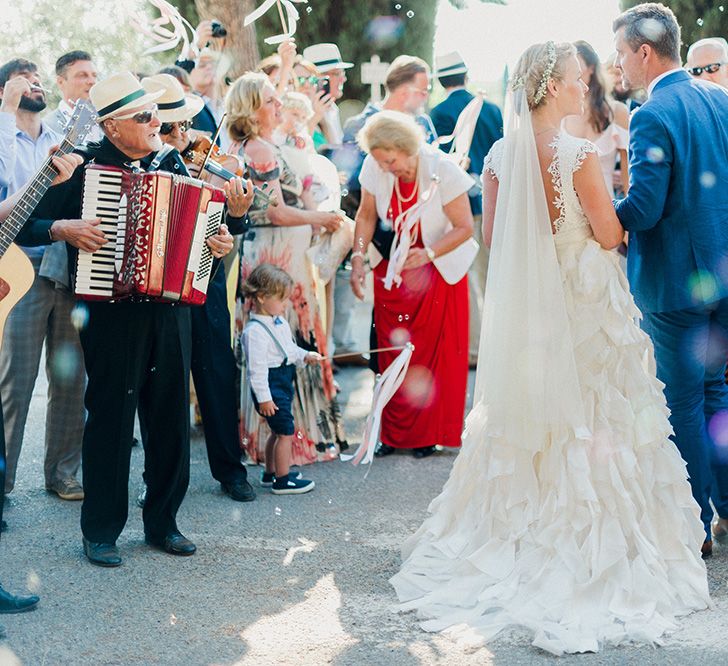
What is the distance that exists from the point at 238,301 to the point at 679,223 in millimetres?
2936

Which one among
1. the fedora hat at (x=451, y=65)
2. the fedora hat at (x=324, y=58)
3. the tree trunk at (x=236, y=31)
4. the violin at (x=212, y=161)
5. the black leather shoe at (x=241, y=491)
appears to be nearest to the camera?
the violin at (x=212, y=161)

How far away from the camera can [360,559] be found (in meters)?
5.17

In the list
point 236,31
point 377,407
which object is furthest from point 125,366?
point 236,31

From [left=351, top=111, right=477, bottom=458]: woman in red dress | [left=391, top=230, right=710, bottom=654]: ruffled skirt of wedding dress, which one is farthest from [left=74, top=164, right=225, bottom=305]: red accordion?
[left=351, top=111, right=477, bottom=458]: woman in red dress

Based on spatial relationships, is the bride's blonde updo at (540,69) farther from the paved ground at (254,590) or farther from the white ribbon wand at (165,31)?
the white ribbon wand at (165,31)

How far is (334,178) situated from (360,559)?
279 centimetres

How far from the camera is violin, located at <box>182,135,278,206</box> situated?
5473 millimetres

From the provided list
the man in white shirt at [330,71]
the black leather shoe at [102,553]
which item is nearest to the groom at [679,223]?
the black leather shoe at [102,553]

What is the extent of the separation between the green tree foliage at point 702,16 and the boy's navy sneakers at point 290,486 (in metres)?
15.8

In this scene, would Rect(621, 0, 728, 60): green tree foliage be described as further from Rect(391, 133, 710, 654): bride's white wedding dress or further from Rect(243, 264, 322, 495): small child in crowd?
Rect(391, 133, 710, 654): bride's white wedding dress

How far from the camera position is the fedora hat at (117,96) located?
191 inches

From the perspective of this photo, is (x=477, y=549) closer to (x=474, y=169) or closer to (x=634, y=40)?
(x=634, y=40)

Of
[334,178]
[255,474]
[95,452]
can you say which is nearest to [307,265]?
[334,178]

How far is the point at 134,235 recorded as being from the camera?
4.77m
